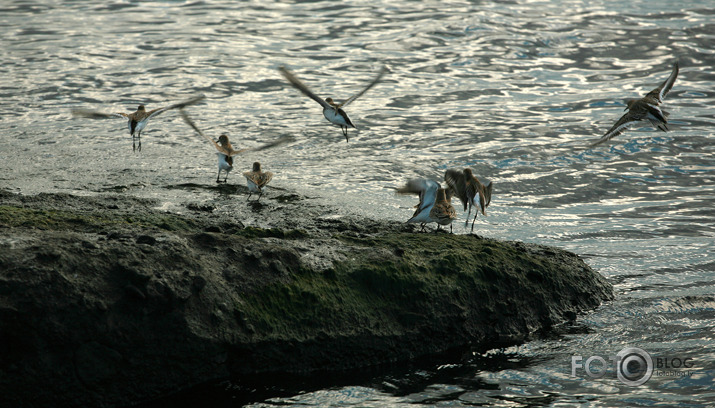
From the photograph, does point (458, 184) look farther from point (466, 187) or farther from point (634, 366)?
point (634, 366)

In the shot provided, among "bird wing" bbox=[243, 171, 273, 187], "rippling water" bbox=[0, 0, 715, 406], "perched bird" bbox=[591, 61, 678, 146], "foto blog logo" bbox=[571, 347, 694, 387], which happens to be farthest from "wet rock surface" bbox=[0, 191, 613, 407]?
"perched bird" bbox=[591, 61, 678, 146]

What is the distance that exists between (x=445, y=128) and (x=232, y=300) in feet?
32.0

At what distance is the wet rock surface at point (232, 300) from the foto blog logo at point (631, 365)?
0.62 m

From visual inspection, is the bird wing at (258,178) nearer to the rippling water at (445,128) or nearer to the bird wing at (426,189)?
the rippling water at (445,128)

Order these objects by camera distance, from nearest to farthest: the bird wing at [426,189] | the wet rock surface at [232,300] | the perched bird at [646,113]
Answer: the wet rock surface at [232,300] → the bird wing at [426,189] → the perched bird at [646,113]

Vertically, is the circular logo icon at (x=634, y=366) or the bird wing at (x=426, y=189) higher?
the bird wing at (x=426, y=189)

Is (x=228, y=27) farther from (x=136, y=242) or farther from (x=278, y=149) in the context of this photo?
(x=136, y=242)

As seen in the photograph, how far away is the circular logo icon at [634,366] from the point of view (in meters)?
6.15

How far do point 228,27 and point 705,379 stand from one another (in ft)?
61.6

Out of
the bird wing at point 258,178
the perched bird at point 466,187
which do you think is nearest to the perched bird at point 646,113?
the perched bird at point 466,187

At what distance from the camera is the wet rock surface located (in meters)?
5.11

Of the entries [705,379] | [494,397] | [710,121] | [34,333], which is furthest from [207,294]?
[710,121]

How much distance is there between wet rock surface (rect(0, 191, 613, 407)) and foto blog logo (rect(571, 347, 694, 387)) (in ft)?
→ 2.03

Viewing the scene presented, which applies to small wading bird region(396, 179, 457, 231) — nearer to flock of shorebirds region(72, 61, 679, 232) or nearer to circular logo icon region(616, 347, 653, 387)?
flock of shorebirds region(72, 61, 679, 232)
